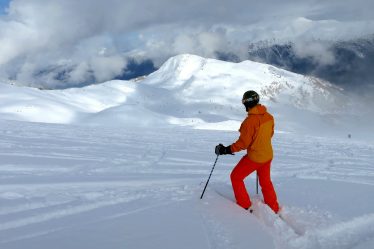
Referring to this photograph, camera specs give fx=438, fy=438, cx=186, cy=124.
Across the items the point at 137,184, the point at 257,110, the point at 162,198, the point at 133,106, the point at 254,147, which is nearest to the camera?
the point at 257,110

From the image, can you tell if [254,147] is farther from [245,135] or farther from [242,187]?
[242,187]

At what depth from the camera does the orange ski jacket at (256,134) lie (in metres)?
6.31

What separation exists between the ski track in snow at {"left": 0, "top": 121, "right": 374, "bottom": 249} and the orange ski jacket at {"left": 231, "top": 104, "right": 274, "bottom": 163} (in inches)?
33.9

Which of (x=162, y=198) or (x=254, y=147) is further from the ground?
(x=254, y=147)

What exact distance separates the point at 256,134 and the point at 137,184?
2.86m

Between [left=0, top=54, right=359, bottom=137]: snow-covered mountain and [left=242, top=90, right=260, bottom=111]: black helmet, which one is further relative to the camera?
[left=0, top=54, right=359, bottom=137]: snow-covered mountain

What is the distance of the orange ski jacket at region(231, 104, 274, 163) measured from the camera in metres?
6.31

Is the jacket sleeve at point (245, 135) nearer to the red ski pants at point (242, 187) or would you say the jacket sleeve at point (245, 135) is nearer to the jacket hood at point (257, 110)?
the jacket hood at point (257, 110)

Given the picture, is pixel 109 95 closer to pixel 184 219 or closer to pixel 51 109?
pixel 51 109

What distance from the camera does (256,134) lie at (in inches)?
251

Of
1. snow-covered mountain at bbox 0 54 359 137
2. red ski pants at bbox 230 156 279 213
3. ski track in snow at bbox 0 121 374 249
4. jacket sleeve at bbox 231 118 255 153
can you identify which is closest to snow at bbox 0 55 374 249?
ski track in snow at bbox 0 121 374 249

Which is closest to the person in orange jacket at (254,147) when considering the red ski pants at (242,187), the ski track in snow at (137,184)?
the red ski pants at (242,187)

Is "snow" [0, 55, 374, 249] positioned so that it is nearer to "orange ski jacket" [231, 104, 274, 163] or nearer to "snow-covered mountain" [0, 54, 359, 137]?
"orange ski jacket" [231, 104, 274, 163]

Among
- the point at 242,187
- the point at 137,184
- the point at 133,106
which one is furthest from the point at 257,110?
the point at 133,106
